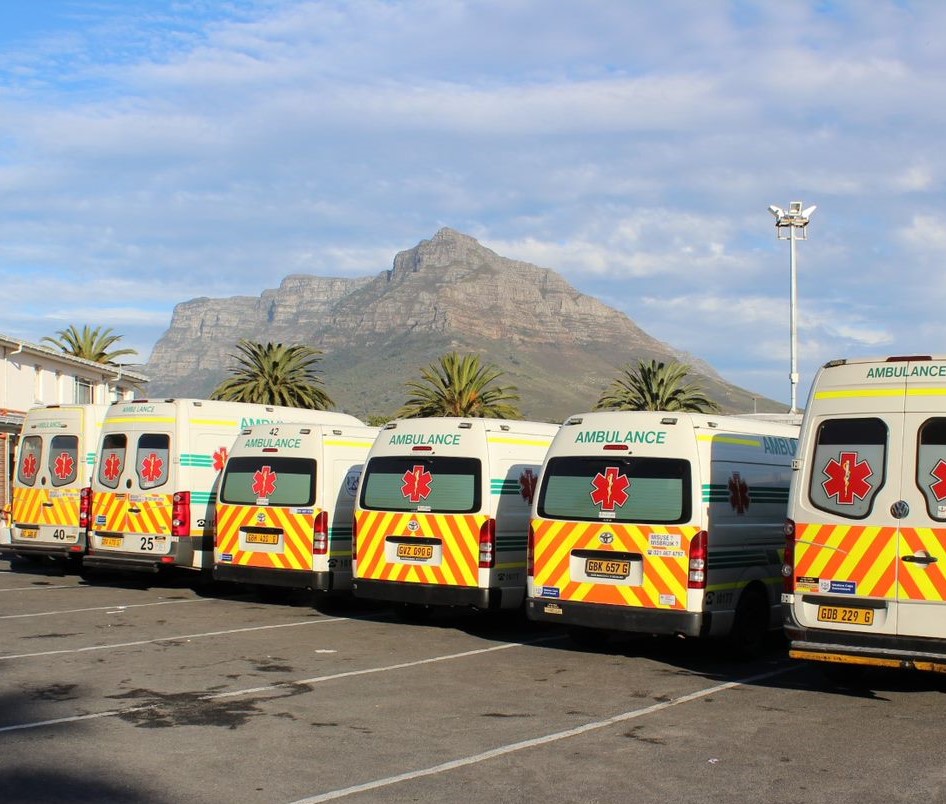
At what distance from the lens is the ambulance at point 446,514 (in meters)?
13.1

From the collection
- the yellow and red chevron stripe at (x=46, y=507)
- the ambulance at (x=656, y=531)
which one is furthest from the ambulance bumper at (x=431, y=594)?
the yellow and red chevron stripe at (x=46, y=507)

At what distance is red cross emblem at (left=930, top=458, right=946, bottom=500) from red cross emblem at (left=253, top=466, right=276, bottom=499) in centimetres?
874

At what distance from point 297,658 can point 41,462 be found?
32.1ft

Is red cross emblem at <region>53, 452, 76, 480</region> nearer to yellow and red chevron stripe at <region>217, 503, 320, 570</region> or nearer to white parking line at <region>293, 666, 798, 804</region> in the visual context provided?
yellow and red chevron stripe at <region>217, 503, 320, 570</region>

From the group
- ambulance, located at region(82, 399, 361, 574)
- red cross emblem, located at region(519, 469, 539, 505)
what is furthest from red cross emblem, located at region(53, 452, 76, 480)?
red cross emblem, located at region(519, 469, 539, 505)

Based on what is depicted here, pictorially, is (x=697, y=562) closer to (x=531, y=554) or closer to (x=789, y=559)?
(x=789, y=559)

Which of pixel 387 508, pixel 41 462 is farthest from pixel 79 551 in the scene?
pixel 387 508

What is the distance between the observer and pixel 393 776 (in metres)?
6.86

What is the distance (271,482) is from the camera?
15336 millimetres

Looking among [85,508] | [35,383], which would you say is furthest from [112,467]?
[35,383]

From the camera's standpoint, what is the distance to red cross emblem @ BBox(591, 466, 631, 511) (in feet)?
37.7

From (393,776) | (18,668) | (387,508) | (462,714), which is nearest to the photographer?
(393,776)

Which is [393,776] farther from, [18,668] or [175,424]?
[175,424]

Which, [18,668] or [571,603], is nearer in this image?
[18,668]
